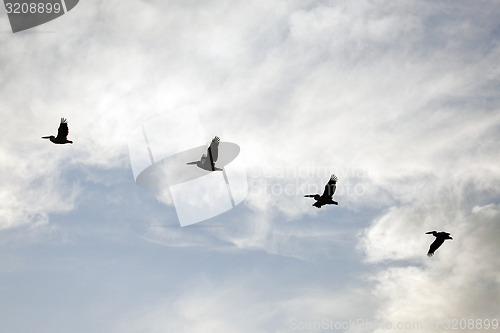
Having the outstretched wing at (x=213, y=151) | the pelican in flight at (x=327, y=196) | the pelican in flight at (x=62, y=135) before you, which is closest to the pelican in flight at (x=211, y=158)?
the outstretched wing at (x=213, y=151)

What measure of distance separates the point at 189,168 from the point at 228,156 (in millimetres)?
7220

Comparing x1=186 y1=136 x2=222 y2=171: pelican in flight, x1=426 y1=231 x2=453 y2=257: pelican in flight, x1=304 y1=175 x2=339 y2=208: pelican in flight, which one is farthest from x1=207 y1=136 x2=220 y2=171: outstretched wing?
x1=426 y1=231 x2=453 y2=257: pelican in flight

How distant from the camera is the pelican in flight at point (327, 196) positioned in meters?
53.9

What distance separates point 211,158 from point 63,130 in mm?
19966

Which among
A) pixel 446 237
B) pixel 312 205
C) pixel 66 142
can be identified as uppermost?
pixel 66 142

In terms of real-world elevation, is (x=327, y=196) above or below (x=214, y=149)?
below

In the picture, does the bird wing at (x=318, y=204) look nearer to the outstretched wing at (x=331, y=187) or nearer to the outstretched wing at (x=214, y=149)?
the outstretched wing at (x=331, y=187)

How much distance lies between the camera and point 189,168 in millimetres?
69125

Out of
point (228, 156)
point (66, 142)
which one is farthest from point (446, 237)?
point (66, 142)

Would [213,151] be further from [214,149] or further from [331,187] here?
[331,187]

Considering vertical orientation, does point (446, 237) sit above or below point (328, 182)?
below

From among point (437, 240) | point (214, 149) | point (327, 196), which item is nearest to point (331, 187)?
point (327, 196)

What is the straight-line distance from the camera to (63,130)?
5112 cm

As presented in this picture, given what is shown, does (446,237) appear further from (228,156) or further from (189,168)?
(189,168)
